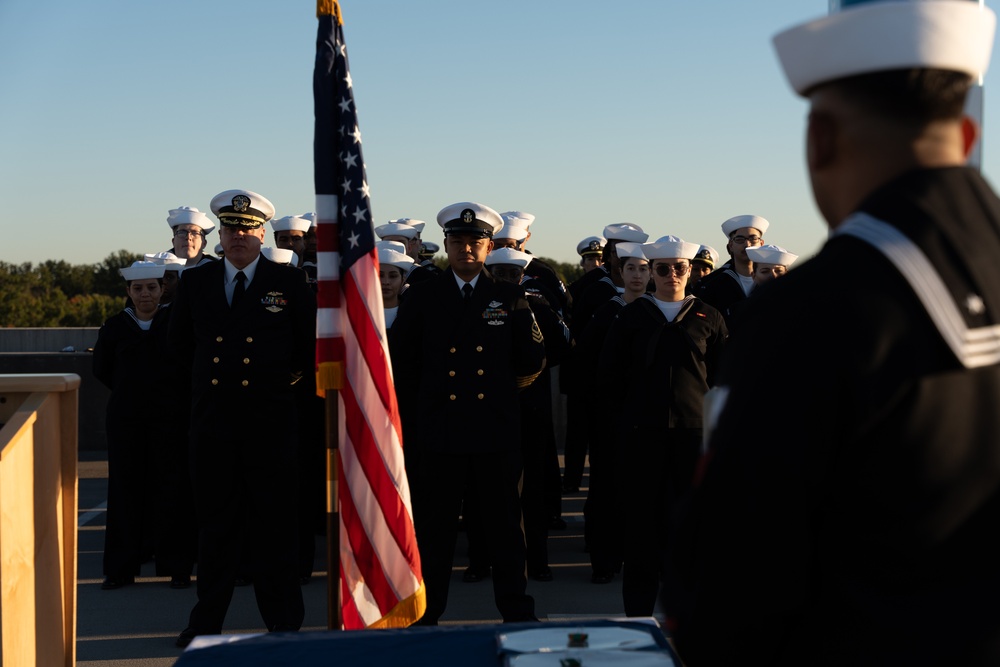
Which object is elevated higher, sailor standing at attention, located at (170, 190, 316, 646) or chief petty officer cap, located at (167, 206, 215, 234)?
chief petty officer cap, located at (167, 206, 215, 234)

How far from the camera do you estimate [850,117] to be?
5.23ft

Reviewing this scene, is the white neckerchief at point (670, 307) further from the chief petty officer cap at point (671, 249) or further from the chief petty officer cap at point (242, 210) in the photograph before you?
the chief petty officer cap at point (242, 210)

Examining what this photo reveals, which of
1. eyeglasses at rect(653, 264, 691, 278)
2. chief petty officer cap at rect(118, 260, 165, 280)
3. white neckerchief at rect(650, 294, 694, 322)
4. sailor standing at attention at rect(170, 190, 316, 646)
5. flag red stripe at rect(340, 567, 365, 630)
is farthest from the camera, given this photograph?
chief petty officer cap at rect(118, 260, 165, 280)

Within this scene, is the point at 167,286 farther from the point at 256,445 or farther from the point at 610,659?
the point at 610,659

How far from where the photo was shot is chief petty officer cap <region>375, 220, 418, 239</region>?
38.0 feet

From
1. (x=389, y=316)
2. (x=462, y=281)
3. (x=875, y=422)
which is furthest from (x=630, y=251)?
(x=875, y=422)

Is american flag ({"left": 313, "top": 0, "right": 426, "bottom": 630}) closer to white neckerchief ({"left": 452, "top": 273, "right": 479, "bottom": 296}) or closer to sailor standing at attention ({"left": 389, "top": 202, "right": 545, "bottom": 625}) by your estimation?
sailor standing at attention ({"left": 389, "top": 202, "right": 545, "bottom": 625})

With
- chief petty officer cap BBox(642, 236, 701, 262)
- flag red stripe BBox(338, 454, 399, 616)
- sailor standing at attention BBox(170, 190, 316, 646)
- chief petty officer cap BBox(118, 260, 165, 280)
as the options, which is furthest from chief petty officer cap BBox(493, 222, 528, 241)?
flag red stripe BBox(338, 454, 399, 616)

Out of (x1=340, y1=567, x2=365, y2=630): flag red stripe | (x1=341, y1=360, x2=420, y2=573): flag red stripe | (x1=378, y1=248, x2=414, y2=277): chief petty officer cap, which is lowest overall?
(x1=340, y1=567, x2=365, y2=630): flag red stripe

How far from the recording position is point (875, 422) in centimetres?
147

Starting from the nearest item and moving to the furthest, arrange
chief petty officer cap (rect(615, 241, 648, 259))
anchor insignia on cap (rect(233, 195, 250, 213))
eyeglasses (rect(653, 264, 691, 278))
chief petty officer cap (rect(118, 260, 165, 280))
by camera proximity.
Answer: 1. anchor insignia on cap (rect(233, 195, 250, 213))
2. eyeglasses (rect(653, 264, 691, 278))
3. chief petty officer cap (rect(118, 260, 165, 280))
4. chief petty officer cap (rect(615, 241, 648, 259))

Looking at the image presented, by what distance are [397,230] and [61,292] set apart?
949 inches

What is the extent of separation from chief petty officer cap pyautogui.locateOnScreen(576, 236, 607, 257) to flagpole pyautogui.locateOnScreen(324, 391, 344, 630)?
879 cm

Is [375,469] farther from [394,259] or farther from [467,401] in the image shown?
[394,259]
